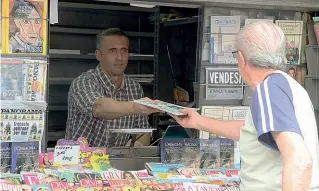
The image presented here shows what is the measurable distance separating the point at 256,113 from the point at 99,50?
1889 mm

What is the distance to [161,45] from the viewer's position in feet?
15.9

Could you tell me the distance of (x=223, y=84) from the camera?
2836 millimetres

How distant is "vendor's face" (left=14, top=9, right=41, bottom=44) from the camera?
233 centimetres

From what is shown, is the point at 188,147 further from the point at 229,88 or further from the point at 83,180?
the point at 83,180

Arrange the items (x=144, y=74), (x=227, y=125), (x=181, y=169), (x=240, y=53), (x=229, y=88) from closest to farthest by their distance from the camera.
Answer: (x=240, y=53) → (x=227, y=125) → (x=181, y=169) → (x=229, y=88) → (x=144, y=74)

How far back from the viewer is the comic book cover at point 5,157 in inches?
92.1

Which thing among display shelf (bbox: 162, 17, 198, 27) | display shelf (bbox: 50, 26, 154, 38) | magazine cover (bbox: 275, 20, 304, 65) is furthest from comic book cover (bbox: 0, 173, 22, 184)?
display shelf (bbox: 50, 26, 154, 38)

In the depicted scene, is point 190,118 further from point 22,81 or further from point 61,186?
point 22,81

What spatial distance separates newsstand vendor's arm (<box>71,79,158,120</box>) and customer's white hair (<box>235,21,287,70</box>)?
34.2 inches

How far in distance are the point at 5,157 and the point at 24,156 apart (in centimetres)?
9

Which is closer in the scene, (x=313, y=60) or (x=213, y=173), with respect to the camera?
(x=213, y=173)

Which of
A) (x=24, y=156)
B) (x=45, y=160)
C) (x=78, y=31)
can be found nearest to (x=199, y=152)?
(x=45, y=160)

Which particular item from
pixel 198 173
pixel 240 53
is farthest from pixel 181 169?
pixel 240 53

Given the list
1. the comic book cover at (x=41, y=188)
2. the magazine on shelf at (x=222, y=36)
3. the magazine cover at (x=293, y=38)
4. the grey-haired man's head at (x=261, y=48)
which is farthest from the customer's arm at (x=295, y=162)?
the magazine cover at (x=293, y=38)
